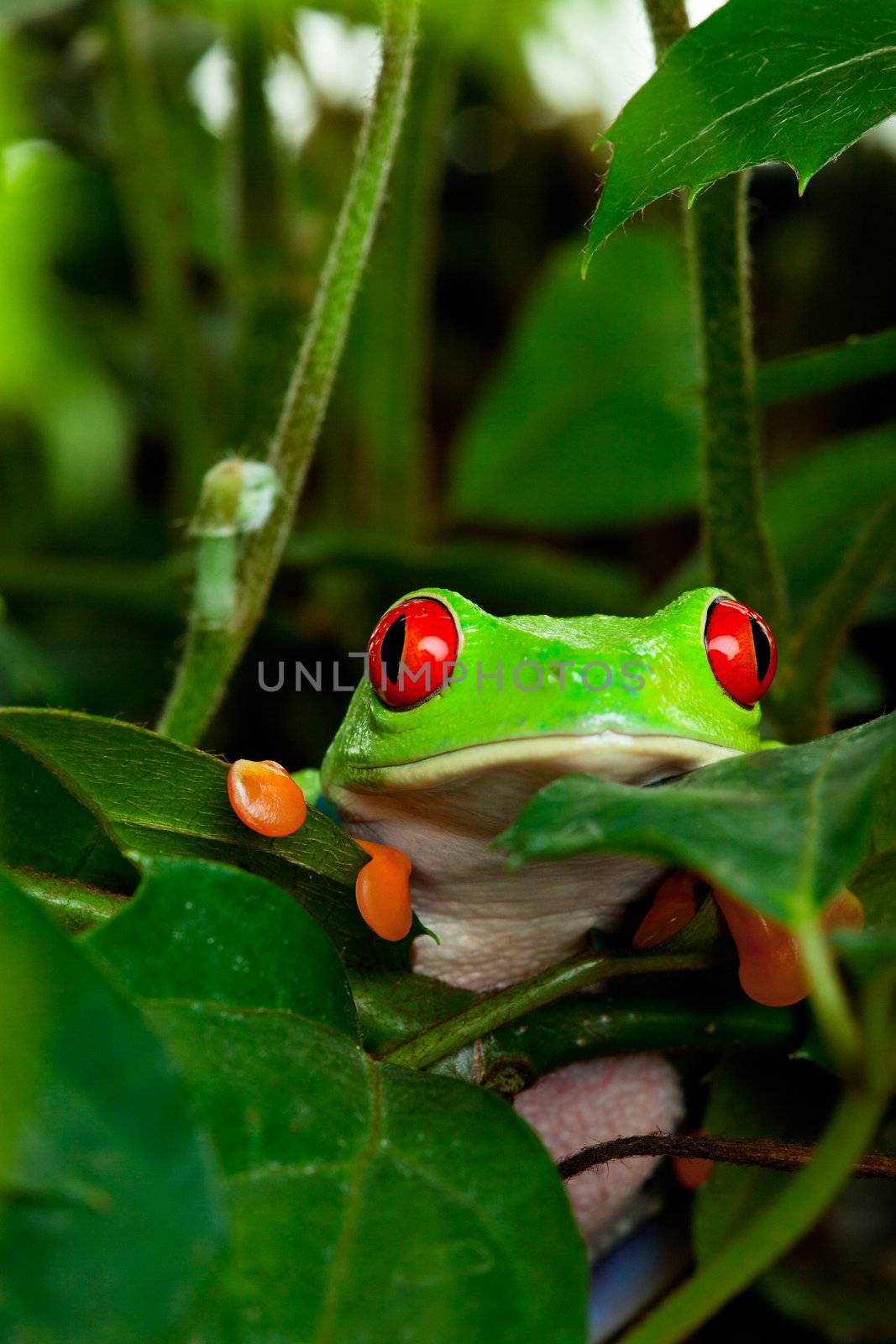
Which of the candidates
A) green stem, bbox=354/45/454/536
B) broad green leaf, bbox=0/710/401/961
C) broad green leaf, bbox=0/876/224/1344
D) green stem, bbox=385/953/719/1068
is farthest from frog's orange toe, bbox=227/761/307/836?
green stem, bbox=354/45/454/536

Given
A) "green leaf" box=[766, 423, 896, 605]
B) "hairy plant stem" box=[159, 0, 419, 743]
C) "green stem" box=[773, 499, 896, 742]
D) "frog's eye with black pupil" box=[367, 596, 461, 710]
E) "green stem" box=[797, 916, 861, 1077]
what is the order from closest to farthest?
"green stem" box=[797, 916, 861, 1077], "frog's eye with black pupil" box=[367, 596, 461, 710], "hairy plant stem" box=[159, 0, 419, 743], "green stem" box=[773, 499, 896, 742], "green leaf" box=[766, 423, 896, 605]

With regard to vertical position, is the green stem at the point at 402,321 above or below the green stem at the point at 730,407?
above

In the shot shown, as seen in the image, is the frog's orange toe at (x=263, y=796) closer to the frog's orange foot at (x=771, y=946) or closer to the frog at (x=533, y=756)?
the frog at (x=533, y=756)

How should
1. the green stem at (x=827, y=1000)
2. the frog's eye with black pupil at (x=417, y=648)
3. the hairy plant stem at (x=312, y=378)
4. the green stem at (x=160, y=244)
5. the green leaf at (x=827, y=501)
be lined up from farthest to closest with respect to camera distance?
the green stem at (x=160, y=244) → the green leaf at (x=827, y=501) → the hairy plant stem at (x=312, y=378) → the frog's eye with black pupil at (x=417, y=648) → the green stem at (x=827, y=1000)

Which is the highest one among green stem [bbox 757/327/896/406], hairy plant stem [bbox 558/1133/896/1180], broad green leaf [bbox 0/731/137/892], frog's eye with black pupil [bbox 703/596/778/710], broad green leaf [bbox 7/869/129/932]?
green stem [bbox 757/327/896/406]

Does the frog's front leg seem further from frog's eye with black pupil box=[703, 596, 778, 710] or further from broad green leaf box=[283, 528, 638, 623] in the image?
broad green leaf box=[283, 528, 638, 623]

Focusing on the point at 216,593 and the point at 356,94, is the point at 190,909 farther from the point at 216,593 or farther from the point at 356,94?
the point at 356,94

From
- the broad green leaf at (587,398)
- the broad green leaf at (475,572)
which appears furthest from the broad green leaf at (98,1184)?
the broad green leaf at (587,398)
